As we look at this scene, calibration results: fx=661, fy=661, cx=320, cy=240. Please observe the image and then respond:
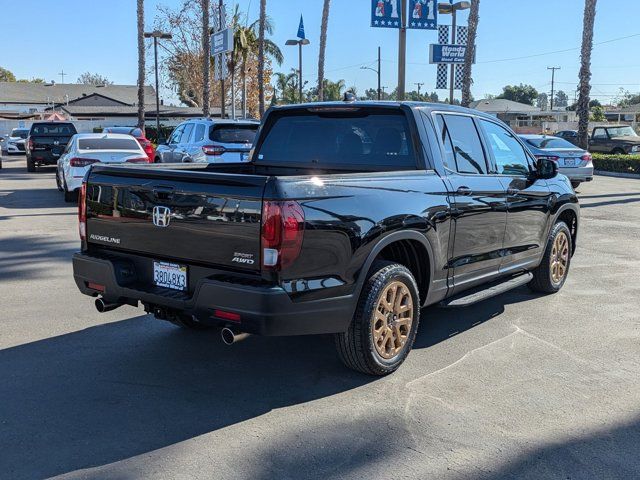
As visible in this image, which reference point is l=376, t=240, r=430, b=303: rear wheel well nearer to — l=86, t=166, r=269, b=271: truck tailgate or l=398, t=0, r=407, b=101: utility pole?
l=86, t=166, r=269, b=271: truck tailgate

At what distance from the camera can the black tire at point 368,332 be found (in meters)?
4.54

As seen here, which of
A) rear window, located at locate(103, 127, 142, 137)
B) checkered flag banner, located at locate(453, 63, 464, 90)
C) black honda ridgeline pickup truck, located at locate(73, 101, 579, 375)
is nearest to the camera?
black honda ridgeline pickup truck, located at locate(73, 101, 579, 375)

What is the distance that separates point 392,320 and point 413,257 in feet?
1.92

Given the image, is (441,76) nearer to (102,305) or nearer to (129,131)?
(129,131)

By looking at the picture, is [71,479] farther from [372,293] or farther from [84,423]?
[372,293]

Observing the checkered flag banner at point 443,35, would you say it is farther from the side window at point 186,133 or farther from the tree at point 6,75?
the tree at point 6,75

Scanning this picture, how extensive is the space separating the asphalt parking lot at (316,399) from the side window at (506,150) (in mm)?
1417

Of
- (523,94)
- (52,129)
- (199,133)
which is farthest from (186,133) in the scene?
(523,94)

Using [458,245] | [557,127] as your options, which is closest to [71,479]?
[458,245]

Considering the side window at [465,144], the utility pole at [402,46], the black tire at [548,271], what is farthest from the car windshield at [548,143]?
the side window at [465,144]

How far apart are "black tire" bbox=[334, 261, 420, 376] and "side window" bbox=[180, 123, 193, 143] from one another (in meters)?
10.8

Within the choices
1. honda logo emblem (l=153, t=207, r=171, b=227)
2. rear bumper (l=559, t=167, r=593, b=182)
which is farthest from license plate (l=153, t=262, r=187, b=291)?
rear bumper (l=559, t=167, r=593, b=182)

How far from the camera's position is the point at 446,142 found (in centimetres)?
550

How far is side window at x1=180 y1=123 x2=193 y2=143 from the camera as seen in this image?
583 inches
